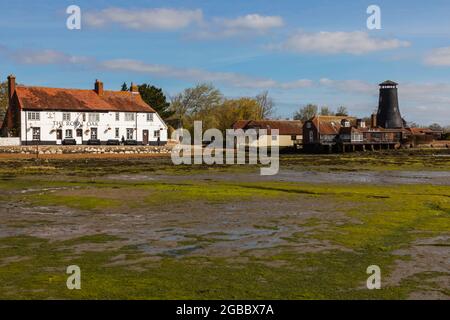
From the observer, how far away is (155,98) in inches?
4117

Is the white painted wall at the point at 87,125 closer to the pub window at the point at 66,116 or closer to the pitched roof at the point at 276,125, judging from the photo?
the pub window at the point at 66,116

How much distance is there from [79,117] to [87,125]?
1.66 metres

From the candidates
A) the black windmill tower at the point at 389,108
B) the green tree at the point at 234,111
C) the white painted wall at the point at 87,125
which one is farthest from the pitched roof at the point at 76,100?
the black windmill tower at the point at 389,108

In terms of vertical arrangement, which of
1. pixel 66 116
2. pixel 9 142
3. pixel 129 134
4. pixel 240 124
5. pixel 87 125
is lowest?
pixel 9 142

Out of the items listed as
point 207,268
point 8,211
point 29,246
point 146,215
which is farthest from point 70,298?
point 8,211

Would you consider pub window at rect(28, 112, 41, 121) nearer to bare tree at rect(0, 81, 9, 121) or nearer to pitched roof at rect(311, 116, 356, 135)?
bare tree at rect(0, 81, 9, 121)

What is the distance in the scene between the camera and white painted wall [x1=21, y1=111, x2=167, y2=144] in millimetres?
74625

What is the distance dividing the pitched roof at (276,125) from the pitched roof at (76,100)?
27.2 m

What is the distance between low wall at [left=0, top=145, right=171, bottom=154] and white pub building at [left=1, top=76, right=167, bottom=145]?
6342mm

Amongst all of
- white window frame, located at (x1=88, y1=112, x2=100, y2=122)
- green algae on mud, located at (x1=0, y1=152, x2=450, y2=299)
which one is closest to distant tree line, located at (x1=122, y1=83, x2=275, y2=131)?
white window frame, located at (x1=88, y1=112, x2=100, y2=122)

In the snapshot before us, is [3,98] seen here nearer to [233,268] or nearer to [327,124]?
[327,124]

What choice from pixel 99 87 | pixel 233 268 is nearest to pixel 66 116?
pixel 99 87

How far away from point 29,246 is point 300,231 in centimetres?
804

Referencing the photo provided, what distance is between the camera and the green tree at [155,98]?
4040 inches
